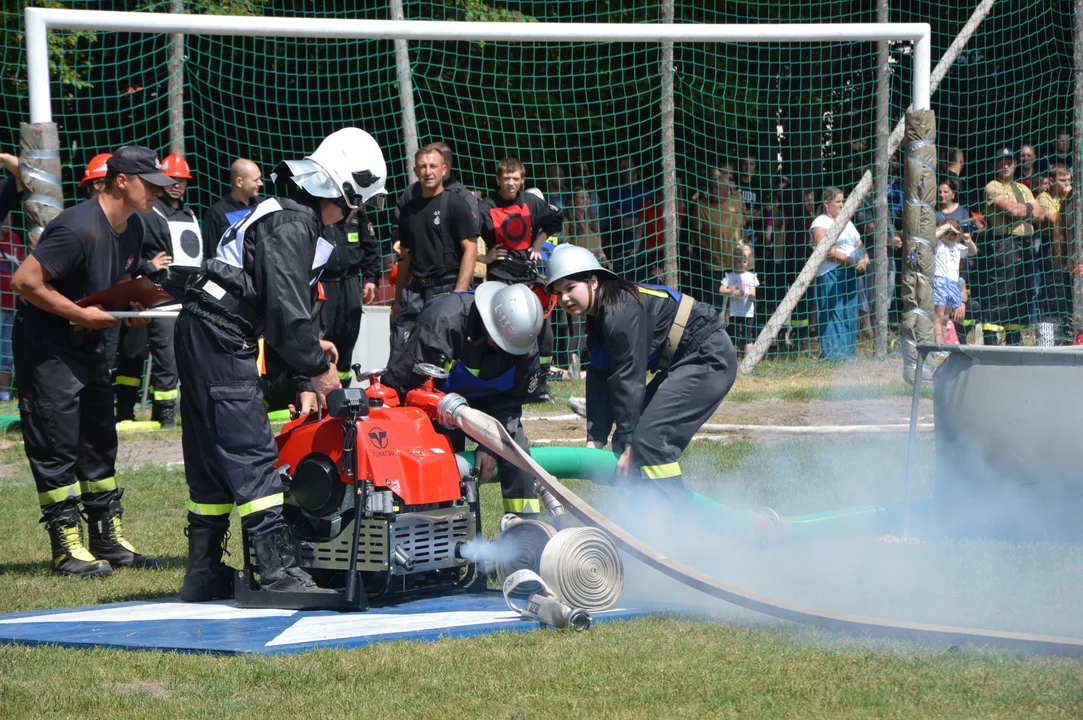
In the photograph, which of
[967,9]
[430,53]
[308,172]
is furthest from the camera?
[967,9]

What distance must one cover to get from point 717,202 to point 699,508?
811 cm

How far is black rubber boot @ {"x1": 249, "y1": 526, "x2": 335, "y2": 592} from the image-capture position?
562 centimetres

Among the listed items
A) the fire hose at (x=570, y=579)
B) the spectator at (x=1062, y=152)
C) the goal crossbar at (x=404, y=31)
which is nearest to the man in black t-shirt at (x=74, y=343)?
the goal crossbar at (x=404, y=31)

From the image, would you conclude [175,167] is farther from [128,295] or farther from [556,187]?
[556,187]

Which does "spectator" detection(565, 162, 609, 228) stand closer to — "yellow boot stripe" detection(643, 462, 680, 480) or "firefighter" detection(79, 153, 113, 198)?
"firefighter" detection(79, 153, 113, 198)

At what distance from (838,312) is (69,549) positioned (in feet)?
29.1

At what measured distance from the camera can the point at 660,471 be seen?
6.55 m

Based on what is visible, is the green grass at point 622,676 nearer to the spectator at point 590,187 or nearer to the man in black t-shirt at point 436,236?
the man in black t-shirt at point 436,236

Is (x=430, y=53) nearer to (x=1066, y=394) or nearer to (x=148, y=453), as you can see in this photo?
(x=148, y=453)

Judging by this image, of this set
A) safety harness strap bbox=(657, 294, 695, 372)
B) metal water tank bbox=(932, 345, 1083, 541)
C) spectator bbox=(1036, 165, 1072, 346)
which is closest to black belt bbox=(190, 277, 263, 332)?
safety harness strap bbox=(657, 294, 695, 372)

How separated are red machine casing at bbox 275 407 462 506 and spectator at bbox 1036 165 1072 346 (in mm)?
10289

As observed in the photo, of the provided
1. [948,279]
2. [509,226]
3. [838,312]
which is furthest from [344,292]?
[948,279]

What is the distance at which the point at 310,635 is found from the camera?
5.04m

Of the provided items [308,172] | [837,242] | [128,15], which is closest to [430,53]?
[837,242]
